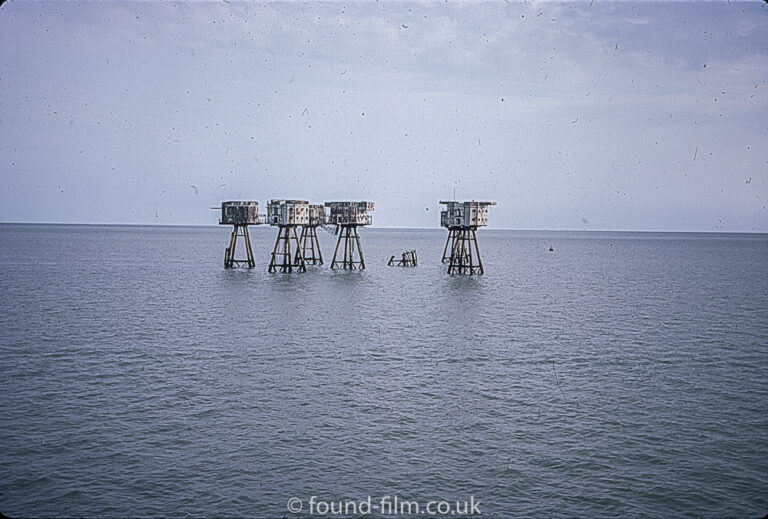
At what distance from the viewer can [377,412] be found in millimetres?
24797

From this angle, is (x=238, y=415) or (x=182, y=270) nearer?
(x=238, y=415)

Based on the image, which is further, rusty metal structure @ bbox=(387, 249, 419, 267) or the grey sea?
rusty metal structure @ bbox=(387, 249, 419, 267)

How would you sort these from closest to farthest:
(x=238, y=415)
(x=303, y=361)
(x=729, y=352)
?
(x=238, y=415) < (x=303, y=361) < (x=729, y=352)

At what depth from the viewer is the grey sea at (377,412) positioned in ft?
59.1

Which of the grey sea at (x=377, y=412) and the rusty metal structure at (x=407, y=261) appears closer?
the grey sea at (x=377, y=412)

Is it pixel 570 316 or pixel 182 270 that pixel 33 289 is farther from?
pixel 570 316

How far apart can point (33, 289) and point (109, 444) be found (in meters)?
48.5

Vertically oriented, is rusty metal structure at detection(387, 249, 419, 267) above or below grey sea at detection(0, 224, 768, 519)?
above

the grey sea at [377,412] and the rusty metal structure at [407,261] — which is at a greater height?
the rusty metal structure at [407,261]

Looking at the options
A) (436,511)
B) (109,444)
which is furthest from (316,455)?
(109,444)

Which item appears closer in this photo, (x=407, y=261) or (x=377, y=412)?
(x=377, y=412)

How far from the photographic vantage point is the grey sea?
1800cm

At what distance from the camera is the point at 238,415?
79.4 ft

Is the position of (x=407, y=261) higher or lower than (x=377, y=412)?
higher
